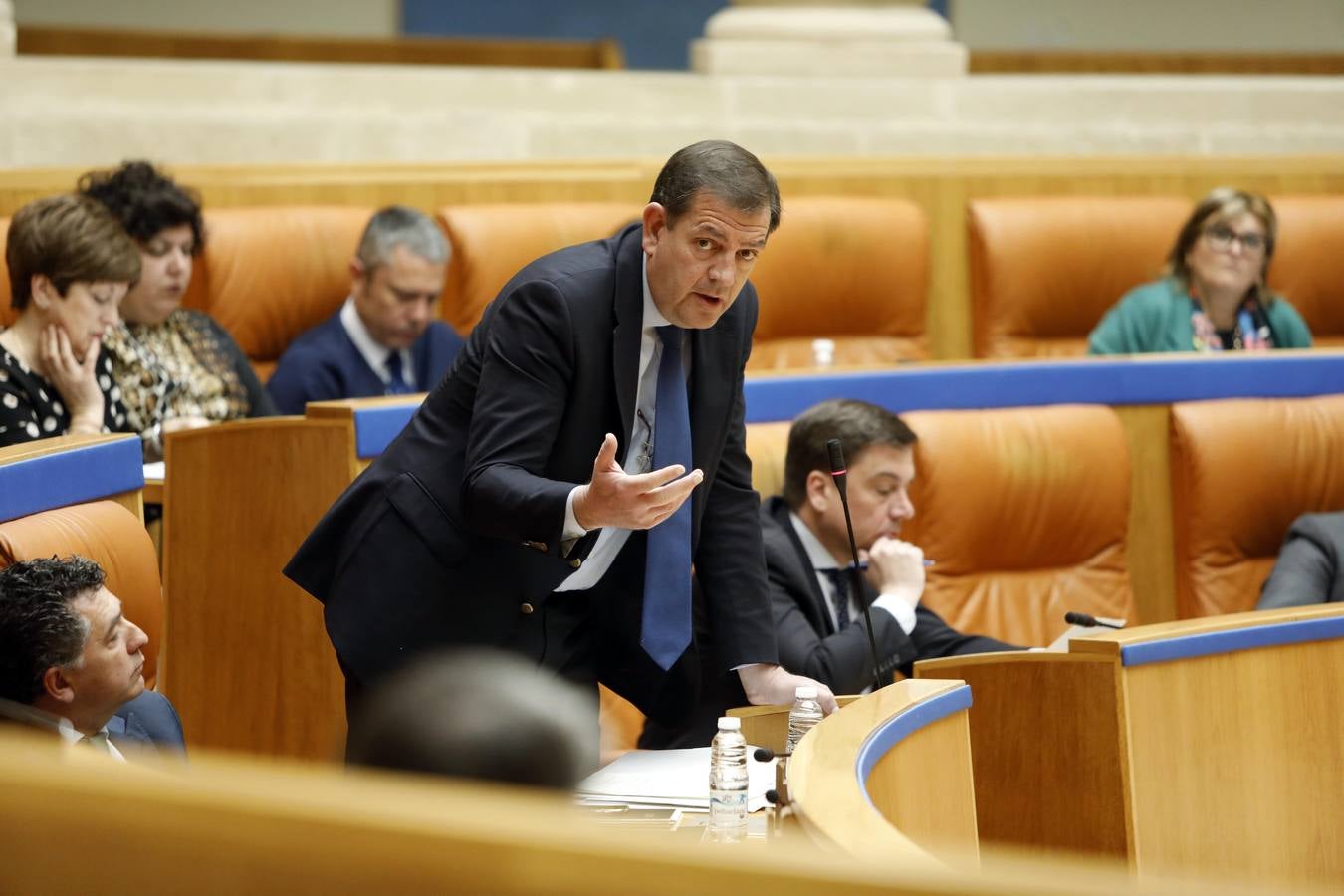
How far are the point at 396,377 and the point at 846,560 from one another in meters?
0.92

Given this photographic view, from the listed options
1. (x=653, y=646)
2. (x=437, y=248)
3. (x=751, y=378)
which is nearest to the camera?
(x=653, y=646)

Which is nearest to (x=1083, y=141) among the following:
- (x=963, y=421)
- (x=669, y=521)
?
(x=963, y=421)

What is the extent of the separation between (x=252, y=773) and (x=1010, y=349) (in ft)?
9.60

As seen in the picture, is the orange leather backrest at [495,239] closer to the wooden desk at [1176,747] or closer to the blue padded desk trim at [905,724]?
the wooden desk at [1176,747]

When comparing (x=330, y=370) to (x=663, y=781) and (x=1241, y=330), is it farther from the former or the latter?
(x=1241, y=330)

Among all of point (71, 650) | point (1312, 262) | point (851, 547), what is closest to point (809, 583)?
point (851, 547)

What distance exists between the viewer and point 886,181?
3.43 metres

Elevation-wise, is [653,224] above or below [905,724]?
above

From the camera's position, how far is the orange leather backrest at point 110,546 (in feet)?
5.14

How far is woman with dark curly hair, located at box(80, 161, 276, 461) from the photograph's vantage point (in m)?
2.33

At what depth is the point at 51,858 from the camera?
0.57 metres

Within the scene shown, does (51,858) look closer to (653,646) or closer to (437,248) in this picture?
(653,646)

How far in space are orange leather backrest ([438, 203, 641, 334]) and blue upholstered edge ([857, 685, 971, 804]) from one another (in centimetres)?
164

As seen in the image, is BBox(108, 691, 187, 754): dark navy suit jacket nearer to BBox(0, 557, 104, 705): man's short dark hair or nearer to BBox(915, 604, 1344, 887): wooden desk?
BBox(0, 557, 104, 705): man's short dark hair
